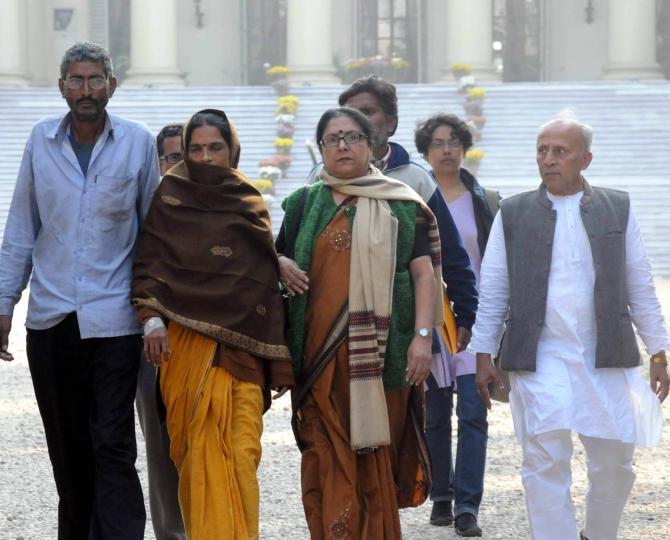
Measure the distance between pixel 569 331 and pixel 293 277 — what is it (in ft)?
3.39

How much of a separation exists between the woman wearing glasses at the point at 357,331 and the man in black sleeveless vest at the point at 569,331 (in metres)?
0.33

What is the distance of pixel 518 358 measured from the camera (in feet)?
19.2

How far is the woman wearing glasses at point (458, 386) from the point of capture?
6932 mm

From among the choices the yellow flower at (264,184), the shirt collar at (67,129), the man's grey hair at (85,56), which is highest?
the man's grey hair at (85,56)

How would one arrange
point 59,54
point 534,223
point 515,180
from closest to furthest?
point 534,223 < point 515,180 < point 59,54

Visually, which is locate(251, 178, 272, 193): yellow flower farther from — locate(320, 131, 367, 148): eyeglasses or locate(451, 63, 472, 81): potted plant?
locate(320, 131, 367, 148): eyeglasses

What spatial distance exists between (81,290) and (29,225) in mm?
333

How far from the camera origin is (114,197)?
5.73m

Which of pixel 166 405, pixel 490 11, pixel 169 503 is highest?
pixel 490 11

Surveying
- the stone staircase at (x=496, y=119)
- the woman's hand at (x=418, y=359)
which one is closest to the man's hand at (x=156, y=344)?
the woman's hand at (x=418, y=359)

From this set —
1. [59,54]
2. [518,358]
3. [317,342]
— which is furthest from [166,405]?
[59,54]

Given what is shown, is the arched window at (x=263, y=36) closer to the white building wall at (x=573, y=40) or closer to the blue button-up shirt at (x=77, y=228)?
the white building wall at (x=573, y=40)

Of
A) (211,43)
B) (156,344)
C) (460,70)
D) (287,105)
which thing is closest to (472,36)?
(460,70)

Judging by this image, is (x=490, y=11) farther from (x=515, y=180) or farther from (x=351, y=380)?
→ (x=351, y=380)
